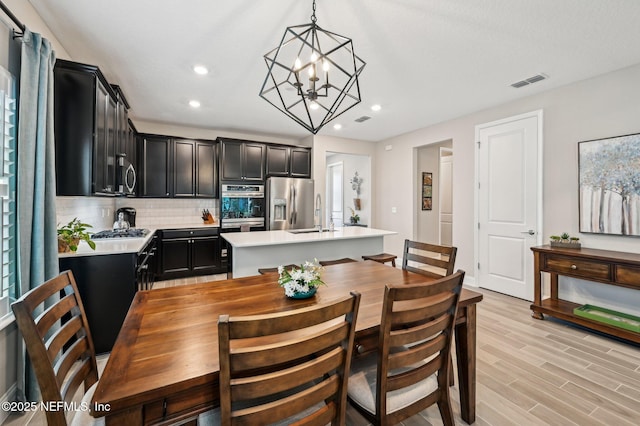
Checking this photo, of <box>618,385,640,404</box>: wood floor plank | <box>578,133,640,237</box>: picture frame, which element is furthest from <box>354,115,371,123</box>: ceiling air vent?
<box>618,385,640,404</box>: wood floor plank

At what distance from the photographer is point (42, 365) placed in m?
0.93

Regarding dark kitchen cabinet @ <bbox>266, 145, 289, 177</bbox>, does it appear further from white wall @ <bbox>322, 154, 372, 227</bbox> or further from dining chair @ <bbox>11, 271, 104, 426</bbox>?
dining chair @ <bbox>11, 271, 104, 426</bbox>

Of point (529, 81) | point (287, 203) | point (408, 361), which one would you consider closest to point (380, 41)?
point (529, 81)

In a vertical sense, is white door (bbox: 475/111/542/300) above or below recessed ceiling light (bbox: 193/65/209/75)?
below

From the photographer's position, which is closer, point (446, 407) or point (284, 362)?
point (284, 362)

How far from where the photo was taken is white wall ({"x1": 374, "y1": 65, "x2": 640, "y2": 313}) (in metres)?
2.97

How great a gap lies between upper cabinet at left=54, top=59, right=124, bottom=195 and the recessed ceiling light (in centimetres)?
86

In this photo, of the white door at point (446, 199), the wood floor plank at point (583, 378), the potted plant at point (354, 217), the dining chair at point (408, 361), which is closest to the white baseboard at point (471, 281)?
the wood floor plank at point (583, 378)

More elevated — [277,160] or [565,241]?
[277,160]

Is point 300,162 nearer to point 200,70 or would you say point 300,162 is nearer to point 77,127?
point 200,70

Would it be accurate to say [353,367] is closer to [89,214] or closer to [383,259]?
[383,259]

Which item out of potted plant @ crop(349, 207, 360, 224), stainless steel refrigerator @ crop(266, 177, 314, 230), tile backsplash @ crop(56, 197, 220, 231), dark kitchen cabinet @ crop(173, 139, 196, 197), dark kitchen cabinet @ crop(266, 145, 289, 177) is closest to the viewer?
tile backsplash @ crop(56, 197, 220, 231)

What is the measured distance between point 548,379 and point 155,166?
18.7 ft

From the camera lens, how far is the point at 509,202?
396 cm
